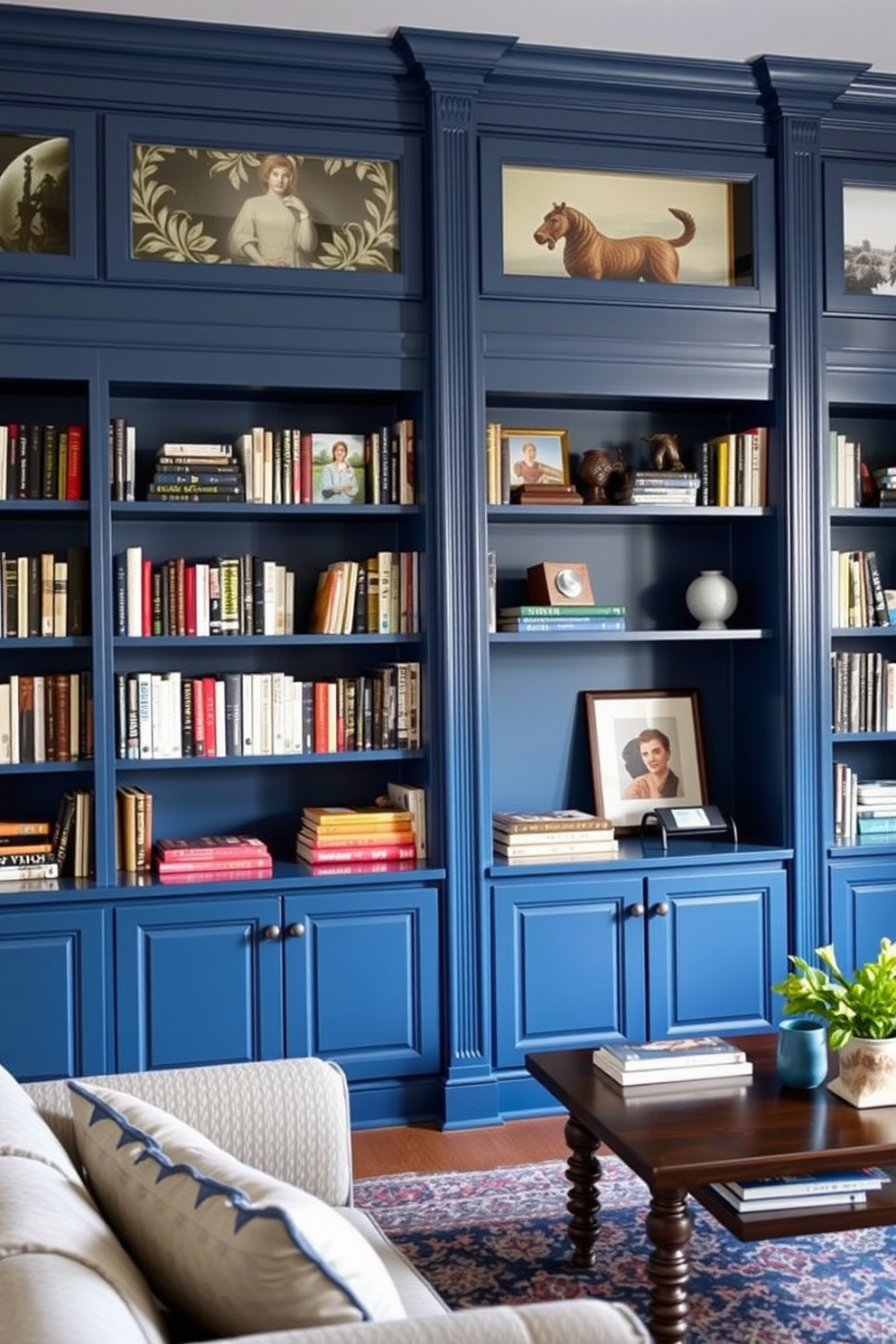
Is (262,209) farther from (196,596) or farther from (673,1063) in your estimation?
(673,1063)

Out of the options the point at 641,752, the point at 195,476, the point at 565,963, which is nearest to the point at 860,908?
the point at 641,752

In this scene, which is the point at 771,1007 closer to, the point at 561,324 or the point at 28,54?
the point at 561,324

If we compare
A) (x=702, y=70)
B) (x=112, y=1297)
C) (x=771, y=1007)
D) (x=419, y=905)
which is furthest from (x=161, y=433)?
(x=112, y=1297)

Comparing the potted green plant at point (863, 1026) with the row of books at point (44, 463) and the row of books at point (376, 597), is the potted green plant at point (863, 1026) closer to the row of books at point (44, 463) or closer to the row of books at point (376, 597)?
the row of books at point (376, 597)

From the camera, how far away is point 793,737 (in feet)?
14.8

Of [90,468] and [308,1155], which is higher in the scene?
[90,468]

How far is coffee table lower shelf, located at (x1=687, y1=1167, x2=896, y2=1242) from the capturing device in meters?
2.65

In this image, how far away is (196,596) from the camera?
4.18m

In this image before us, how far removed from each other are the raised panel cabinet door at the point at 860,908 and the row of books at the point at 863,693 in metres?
0.43

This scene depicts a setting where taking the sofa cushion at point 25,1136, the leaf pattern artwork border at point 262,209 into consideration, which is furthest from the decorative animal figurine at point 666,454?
the sofa cushion at point 25,1136

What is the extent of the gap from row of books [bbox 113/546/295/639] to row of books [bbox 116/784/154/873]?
0.47 metres

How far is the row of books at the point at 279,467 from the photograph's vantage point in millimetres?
4137

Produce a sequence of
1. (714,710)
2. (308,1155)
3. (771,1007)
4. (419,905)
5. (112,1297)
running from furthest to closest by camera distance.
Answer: (714,710), (771,1007), (419,905), (308,1155), (112,1297)

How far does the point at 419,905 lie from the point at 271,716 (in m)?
0.68
